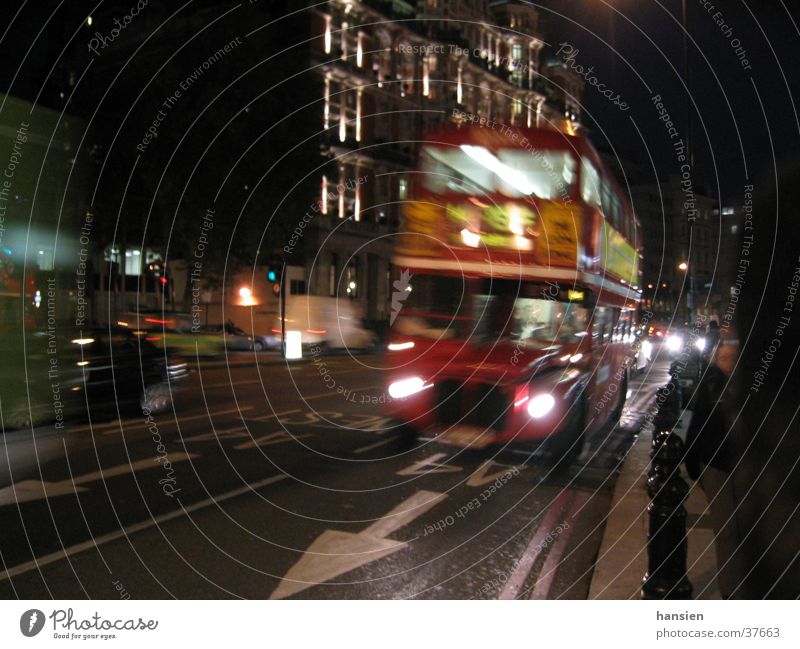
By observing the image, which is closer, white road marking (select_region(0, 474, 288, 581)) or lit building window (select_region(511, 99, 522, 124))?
white road marking (select_region(0, 474, 288, 581))

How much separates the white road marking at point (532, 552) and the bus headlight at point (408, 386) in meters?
2.51

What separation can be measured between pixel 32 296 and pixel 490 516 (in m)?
15.2

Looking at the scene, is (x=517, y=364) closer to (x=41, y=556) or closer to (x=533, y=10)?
(x=41, y=556)

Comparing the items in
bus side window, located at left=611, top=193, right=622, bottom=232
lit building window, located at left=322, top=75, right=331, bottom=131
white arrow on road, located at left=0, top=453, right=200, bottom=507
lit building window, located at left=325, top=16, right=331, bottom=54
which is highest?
lit building window, located at left=325, top=16, right=331, bottom=54

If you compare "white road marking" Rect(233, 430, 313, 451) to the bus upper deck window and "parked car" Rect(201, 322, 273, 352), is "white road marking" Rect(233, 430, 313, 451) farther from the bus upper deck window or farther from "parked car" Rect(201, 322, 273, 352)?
"parked car" Rect(201, 322, 273, 352)

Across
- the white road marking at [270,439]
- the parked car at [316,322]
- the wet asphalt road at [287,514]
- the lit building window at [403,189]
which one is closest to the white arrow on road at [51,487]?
the wet asphalt road at [287,514]

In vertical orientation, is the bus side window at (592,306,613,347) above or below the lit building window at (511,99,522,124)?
below

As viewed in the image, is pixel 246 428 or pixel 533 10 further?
pixel 533 10

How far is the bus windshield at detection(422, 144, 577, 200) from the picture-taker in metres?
8.78

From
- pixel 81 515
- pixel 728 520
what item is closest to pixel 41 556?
pixel 81 515

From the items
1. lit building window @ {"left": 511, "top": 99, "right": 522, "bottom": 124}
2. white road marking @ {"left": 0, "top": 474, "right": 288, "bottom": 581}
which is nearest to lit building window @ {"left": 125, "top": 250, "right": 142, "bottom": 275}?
lit building window @ {"left": 511, "top": 99, "right": 522, "bottom": 124}

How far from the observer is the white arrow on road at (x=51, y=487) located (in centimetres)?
683

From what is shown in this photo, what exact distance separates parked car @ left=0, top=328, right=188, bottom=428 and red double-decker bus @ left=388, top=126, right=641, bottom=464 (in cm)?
485
